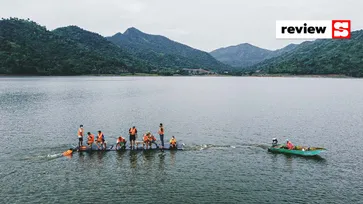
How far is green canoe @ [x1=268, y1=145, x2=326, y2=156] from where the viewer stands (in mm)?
46897

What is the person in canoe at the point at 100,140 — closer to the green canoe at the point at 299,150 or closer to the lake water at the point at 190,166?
the lake water at the point at 190,166

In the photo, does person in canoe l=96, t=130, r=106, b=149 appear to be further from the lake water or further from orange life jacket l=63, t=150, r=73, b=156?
orange life jacket l=63, t=150, r=73, b=156

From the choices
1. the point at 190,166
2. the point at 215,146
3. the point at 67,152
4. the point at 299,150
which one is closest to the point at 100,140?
the point at 67,152

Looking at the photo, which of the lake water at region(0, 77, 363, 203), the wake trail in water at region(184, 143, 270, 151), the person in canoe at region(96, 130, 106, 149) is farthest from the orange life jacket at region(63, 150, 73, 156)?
the wake trail in water at region(184, 143, 270, 151)

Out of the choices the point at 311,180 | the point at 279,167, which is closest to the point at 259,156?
the point at 279,167

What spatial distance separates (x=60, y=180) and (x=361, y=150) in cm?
4528

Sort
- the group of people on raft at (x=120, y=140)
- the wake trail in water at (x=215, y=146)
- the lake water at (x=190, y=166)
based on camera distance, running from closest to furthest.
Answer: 1. the lake water at (x=190, y=166)
2. the group of people on raft at (x=120, y=140)
3. the wake trail in water at (x=215, y=146)

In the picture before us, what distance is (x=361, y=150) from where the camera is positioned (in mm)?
51344

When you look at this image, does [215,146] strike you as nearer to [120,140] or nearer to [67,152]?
[120,140]

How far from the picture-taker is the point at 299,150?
1885 inches

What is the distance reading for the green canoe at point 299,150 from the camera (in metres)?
46.9

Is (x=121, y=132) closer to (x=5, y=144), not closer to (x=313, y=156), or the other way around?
(x=5, y=144)

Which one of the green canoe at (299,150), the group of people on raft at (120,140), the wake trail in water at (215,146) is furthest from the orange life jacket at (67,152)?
the green canoe at (299,150)

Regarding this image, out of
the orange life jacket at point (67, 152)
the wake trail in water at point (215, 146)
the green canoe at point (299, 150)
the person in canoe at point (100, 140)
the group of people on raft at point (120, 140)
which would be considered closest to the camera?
the green canoe at point (299, 150)
